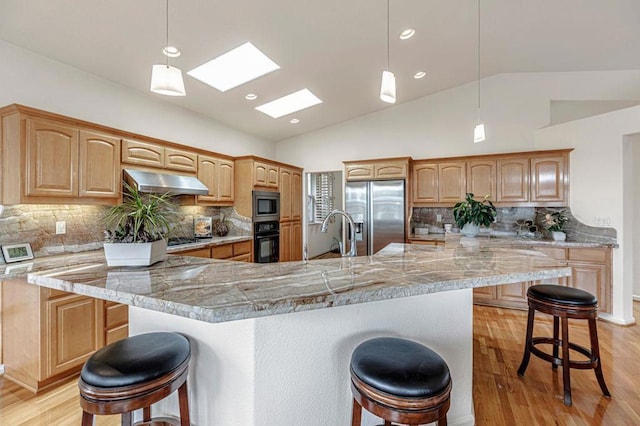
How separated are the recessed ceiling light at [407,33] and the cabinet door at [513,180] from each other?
2315 millimetres

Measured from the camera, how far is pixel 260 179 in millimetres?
4523

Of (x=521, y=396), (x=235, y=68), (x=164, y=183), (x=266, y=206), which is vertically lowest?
(x=521, y=396)

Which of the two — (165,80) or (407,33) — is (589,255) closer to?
(407,33)

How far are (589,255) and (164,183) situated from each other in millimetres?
5090

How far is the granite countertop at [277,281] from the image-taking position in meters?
0.98

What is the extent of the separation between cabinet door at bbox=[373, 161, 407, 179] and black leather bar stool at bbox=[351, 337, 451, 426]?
3.67 metres

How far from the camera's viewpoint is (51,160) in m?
2.36

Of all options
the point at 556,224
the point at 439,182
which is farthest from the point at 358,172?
the point at 556,224

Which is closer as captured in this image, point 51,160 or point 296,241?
point 51,160

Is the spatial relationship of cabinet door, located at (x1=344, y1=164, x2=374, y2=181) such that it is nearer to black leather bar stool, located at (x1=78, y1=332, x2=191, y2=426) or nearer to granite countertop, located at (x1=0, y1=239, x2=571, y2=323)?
granite countertop, located at (x1=0, y1=239, x2=571, y2=323)

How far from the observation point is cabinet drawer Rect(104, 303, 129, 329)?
8.04 ft

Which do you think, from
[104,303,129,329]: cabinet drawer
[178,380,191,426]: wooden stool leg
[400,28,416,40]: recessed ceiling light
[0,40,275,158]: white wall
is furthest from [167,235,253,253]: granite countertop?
[400,28,416,40]: recessed ceiling light

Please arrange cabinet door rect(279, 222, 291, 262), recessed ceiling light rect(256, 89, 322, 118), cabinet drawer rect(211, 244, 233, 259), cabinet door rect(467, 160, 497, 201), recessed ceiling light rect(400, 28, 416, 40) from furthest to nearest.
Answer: cabinet door rect(279, 222, 291, 262) < recessed ceiling light rect(256, 89, 322, 118) < cabinet door rect(467, 160, 497, 201) < cabinet drawer rect(211, 244, 233, 259) < recessed ceiling light rect(400, 28, 416, 40)

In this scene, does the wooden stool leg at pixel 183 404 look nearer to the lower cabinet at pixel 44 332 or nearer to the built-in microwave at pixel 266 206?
the lower cabinet at pixel 44 332
